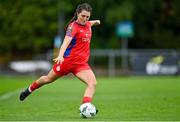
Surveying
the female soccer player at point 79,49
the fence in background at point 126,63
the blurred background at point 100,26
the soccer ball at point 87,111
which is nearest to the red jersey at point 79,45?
the female soccer player at point 79,49

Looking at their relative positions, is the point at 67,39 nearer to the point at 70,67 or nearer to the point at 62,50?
the point at 62,50

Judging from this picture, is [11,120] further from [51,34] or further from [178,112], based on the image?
[51,34]

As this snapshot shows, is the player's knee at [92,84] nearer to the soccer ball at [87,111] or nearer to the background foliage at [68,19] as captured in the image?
the soccer ball at [87,111]

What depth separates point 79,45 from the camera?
1466cm

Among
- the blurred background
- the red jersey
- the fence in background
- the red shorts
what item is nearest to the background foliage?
the blurred background

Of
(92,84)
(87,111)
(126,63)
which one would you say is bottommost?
(126,63)

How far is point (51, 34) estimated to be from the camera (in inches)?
2635

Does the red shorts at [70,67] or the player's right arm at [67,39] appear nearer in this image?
the player's right arm at [67,39]

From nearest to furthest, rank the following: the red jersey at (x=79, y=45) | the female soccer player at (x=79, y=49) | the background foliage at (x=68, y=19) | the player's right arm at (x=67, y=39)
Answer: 1. the player's right arm at (x=67, y=39)
2. the female soccer player at (x=79, y=49)
3. the red jersey at (x=79, y=45)
4. the background foliage at (x=68, y=19)

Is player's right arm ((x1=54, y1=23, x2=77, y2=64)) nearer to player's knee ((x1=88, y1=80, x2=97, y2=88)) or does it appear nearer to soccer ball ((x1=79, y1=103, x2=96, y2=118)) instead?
player's knee ((x1=88, y1=80, x2=97, y2=88))

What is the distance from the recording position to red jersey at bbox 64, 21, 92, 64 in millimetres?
14578

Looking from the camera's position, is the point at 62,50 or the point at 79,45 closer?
the point at 62,50

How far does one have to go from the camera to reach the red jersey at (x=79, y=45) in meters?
14.6

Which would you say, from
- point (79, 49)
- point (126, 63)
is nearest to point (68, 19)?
point (126, 63)
